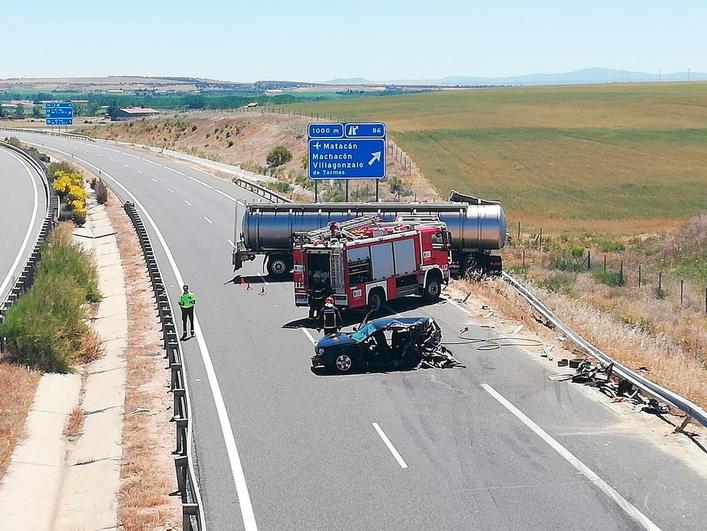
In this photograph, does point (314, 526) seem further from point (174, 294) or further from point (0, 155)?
point (0, 155)

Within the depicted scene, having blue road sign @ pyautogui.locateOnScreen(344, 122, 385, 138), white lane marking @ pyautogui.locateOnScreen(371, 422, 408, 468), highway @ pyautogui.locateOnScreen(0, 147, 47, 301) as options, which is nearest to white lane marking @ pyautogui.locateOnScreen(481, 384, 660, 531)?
white lane marking @ pyautogui.locateOnScreen(371, 422, 408, 468)

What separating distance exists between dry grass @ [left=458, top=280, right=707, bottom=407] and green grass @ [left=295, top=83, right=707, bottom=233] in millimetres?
29224

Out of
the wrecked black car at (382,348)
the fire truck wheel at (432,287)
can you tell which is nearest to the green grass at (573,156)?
the fire truck wheel at (432,287)

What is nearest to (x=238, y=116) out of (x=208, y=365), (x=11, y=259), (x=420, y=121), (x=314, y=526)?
(x=420, y=121)

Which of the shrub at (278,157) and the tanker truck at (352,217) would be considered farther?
the shrub at (278,157)

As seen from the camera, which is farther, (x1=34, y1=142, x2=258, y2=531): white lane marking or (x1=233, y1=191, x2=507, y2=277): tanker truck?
(x1=233, y1=191, x2=507, y2=277): tanker truck

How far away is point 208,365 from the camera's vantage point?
76.8ft

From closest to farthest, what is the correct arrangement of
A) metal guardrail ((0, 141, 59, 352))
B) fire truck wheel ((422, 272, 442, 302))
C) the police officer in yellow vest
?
the police officer in yellow vest
metal guardrail ((0, 141, 59, 352))
fire truck wheel ((422, 272, 442, 302))

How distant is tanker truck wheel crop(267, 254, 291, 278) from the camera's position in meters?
36.0

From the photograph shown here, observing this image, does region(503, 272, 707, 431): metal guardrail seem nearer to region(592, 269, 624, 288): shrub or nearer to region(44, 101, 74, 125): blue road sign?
region(592, 269, 624, 288): shrub

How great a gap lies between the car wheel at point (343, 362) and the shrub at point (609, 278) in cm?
1795

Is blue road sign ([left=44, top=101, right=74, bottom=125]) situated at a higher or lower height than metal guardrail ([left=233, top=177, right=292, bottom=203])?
higher

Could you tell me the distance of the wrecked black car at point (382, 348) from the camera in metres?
22.2

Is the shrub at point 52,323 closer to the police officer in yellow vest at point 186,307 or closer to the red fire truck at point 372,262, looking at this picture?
the police officer in yellow vest at point 186,307
